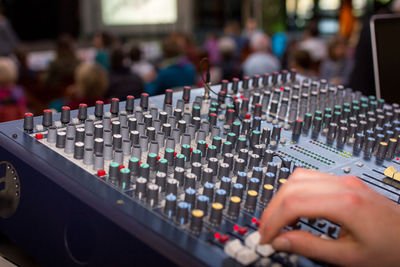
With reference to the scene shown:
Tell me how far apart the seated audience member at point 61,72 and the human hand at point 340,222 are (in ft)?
13.6

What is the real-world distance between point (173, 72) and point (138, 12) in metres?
5.72

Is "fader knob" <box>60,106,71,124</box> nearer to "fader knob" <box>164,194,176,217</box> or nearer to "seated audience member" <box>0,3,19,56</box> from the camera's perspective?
"fader knob" <box>164,194,176,217</box>

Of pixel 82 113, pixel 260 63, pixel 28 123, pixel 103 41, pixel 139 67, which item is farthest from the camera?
pixel 103 41

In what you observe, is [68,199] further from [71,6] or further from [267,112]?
[71,6]

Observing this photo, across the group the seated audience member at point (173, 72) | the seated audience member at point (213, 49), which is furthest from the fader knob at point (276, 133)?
the seated audience member at point (213, 49)

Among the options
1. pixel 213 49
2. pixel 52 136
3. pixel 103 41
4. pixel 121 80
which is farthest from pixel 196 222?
pixel 213 49

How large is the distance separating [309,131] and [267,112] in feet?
0.61

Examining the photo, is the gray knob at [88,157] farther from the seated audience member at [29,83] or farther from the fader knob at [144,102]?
the seated audience member at [29,83]

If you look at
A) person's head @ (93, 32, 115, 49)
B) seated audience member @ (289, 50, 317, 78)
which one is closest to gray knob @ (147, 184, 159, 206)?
seated audience member @ (289, 50, 317, 78)

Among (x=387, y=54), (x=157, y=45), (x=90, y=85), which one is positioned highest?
(x=387, y=54)

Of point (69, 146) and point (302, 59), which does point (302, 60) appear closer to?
point (302, 59)

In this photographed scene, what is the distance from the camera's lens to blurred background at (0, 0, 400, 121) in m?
3.62

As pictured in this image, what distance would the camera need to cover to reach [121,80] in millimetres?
4684

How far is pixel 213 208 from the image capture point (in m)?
0.90
